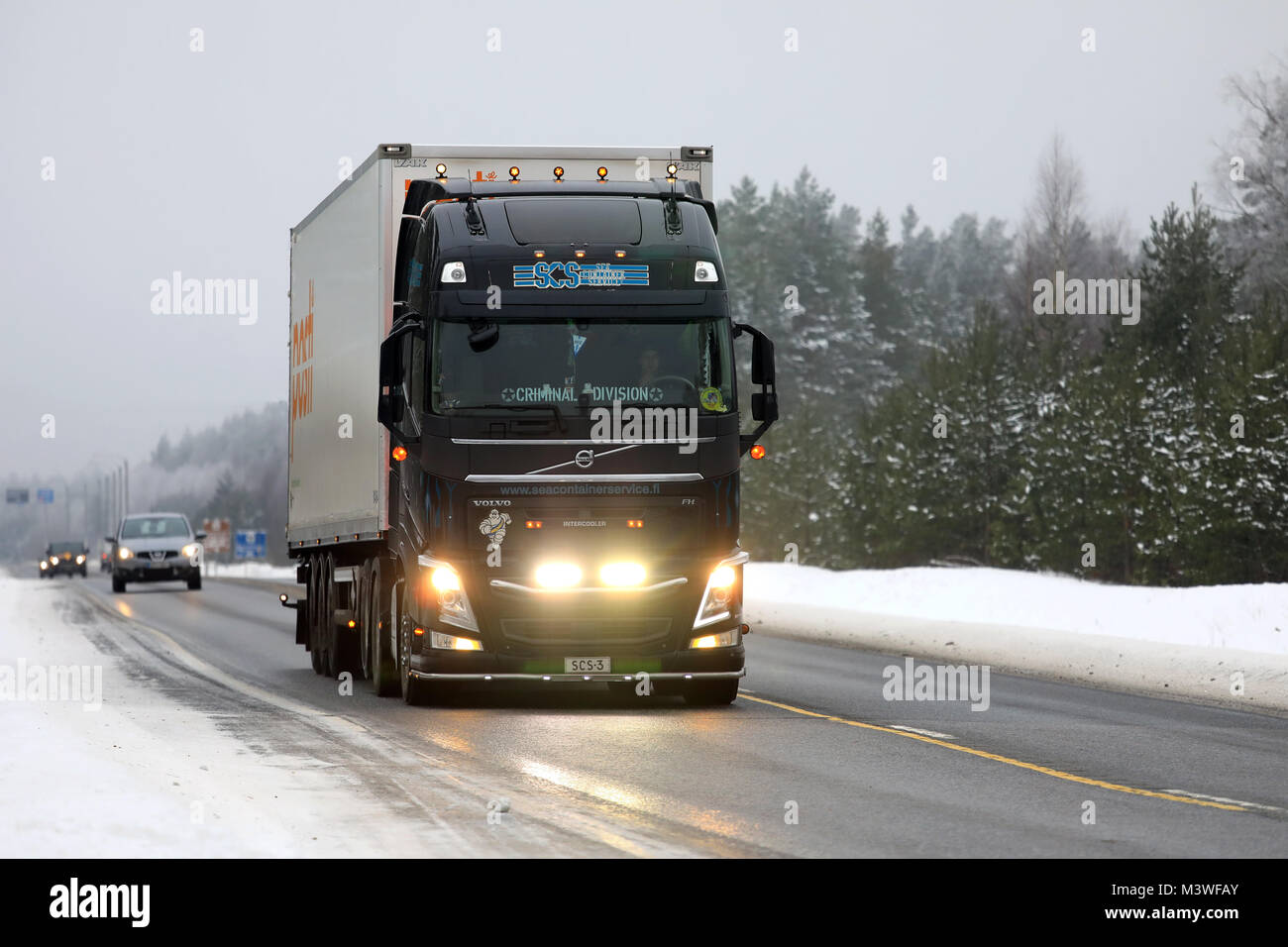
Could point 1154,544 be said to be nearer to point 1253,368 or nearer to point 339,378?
point 1253,368

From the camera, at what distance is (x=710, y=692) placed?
1568cm

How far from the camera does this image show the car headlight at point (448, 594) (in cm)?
1448

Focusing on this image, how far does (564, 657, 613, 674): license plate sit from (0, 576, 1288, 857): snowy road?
43cm

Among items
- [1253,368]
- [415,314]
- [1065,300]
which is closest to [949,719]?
[415,314]

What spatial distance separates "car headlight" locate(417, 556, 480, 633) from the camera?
1448 cm

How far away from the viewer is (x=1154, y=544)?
141ft

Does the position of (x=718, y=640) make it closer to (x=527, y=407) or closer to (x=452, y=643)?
(x=452, y=643)

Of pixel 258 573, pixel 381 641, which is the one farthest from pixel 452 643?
pixel 258 573

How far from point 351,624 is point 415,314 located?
431 centimetres

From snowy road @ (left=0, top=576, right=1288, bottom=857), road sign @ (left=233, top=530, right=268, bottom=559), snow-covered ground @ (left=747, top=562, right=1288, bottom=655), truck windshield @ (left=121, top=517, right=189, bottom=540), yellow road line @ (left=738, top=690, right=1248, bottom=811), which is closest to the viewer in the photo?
snowy road @ (left=0, top=576, right=1288, bottom=857)

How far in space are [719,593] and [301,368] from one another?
7480 millimetres

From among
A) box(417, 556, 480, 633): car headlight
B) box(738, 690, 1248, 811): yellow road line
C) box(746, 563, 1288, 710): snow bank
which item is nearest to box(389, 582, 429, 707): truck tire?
box(417, 556, 480, 633): car headlight

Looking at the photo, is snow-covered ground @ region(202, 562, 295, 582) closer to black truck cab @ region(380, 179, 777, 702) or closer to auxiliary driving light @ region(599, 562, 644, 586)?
black truck cab @ region(380, 179, 777, 702)

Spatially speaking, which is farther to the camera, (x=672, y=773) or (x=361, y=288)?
(x=361, y=288)
